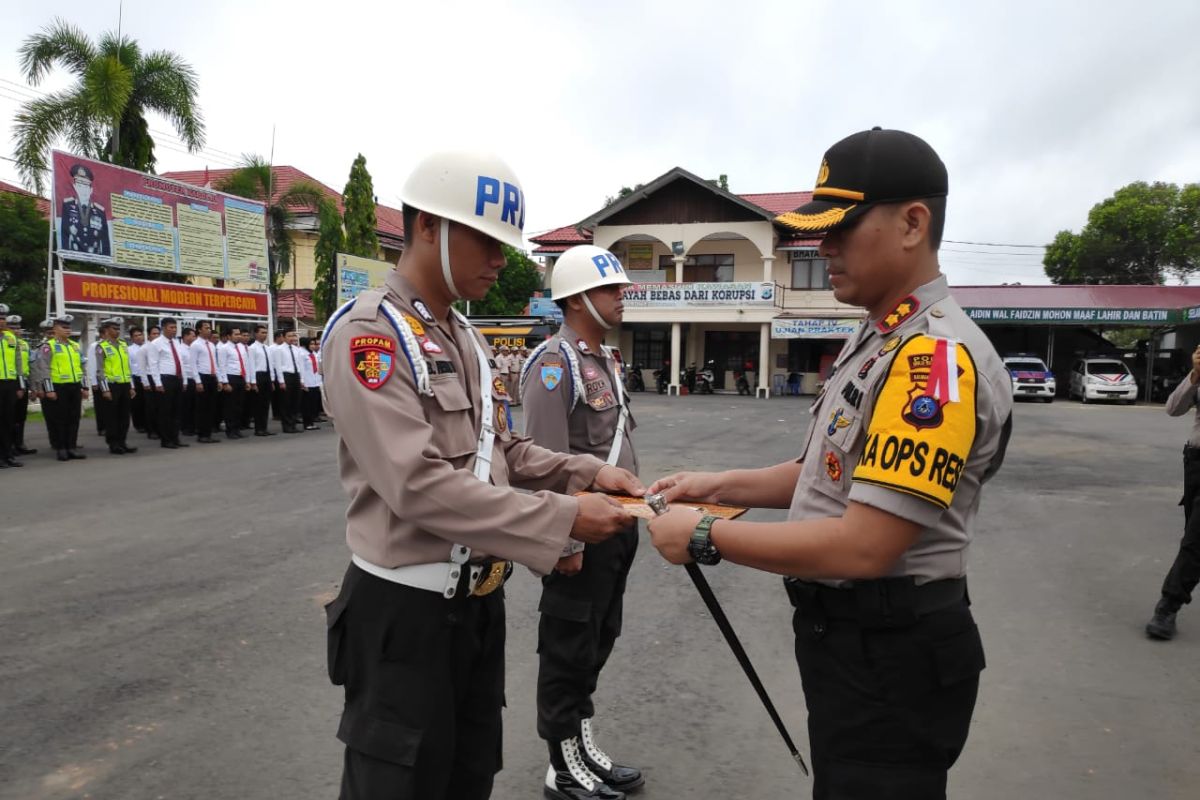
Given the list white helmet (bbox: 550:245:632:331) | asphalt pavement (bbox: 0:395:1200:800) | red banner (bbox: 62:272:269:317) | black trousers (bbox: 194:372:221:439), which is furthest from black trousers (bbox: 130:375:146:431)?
white helmet (bbox: 550:245:632:331)

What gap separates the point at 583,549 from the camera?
8.57 ft

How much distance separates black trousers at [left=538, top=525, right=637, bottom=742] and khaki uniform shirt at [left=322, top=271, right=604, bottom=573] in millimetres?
1141

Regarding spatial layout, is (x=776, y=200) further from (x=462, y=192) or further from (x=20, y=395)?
(x=462, y=192)

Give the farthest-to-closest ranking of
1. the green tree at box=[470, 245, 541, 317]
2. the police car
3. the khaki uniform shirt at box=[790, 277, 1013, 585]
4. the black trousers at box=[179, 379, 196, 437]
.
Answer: the green tree at box=[470, 245, 541, 317] → the police car → the black trousers at box=[179, 379, 196, 437] → the khaki uniform shirt at box=[790, 277, 1013, 585]

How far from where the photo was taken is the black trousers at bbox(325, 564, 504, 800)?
1.86 metres

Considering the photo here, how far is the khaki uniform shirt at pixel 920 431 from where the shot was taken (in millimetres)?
1550

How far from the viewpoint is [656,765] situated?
3.15m

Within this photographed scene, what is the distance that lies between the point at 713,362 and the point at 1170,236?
26877mm

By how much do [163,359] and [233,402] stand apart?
1.60 meters

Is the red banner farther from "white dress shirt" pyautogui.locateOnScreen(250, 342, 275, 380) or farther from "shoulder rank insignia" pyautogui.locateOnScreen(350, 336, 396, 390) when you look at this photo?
"shoulder rank insignia" pyautogui.locateOnScreen(350, 336, 396, 390)

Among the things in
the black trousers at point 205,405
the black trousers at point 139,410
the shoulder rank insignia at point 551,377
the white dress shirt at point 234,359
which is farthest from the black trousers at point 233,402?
the shoulder rank insignia at point 551,377

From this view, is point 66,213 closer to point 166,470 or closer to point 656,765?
point 166,470

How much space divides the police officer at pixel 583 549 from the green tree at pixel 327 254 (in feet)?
78.7

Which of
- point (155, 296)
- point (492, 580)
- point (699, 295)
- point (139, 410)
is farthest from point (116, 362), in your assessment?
point (699, 295)
